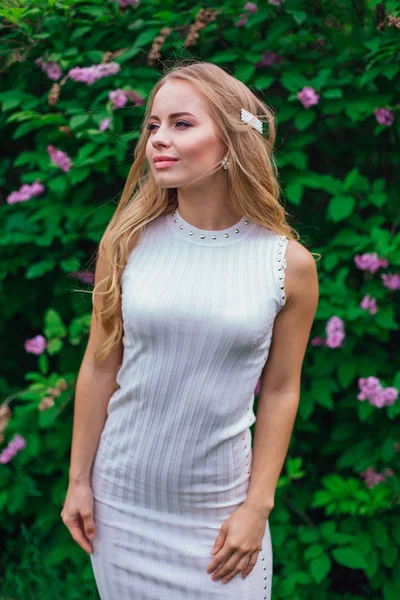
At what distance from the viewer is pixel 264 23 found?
2398 mm

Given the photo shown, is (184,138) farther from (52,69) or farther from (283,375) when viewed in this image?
(52,69)

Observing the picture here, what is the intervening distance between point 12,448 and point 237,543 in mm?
1225

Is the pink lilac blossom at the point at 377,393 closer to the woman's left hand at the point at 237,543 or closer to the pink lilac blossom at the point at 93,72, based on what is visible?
the woman's left hand at the point at 237,543

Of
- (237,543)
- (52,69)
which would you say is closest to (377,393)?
(237,543)

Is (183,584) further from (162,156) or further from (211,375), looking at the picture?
(162,156)

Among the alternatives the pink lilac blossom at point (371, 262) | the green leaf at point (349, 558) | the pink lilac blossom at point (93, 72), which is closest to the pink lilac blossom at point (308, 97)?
the pink lilac blossom at point (371, 262)

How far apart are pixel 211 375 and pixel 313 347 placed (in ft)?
→ 3.24

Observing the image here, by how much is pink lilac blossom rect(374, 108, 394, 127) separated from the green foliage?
0.02 metres

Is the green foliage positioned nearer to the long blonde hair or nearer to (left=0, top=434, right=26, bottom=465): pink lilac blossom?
(left=0, top=434, right=26, bottom=465): pink lilac blossom

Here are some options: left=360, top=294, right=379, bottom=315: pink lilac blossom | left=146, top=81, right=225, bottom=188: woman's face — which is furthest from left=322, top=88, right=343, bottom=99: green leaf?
left=146, top=81, right=225, bottom=188: woman's face

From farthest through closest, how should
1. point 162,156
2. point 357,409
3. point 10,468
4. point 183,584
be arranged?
1. point 10,468
2. point 357,409
3. point 183,584
4. point 162,156

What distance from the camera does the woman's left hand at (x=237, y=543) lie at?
1.49 meters

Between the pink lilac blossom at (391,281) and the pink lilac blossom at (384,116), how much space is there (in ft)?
1.58

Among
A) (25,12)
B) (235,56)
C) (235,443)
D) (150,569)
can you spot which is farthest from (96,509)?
(25,12)
